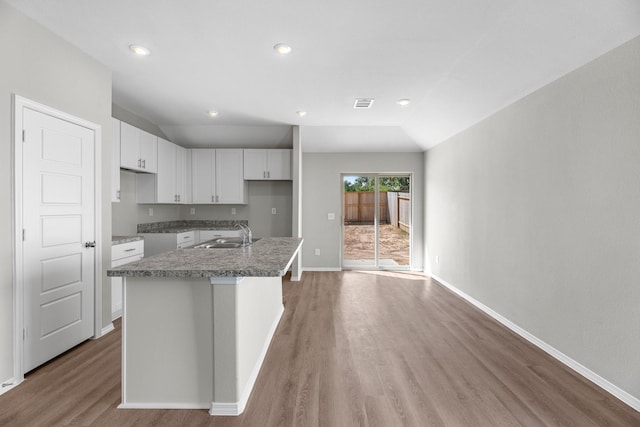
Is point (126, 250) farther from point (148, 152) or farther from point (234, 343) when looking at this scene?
point (234, 343)

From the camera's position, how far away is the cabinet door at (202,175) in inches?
222

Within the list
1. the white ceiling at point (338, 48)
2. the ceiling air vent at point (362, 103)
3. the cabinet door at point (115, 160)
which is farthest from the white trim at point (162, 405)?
the ceiling air vent at point (362, 103)

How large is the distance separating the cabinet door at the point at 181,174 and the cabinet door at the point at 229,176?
0.53 metres

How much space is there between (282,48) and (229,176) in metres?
3.33

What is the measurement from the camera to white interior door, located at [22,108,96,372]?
2325 millimetres

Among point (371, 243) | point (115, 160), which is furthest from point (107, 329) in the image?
point (371, 243)

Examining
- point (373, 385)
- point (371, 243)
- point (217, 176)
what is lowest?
point (373, 385)

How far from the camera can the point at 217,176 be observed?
5672 millimetres

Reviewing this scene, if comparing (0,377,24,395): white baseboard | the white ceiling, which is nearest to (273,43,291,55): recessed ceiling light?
the white ceiling

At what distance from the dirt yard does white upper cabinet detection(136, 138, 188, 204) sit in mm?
3108

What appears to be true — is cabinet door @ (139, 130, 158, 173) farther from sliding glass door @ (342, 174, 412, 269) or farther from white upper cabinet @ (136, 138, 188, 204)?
sliding glass door @ (342, 174, 412, 269)

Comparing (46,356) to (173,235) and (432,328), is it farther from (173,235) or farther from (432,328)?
(432,328)

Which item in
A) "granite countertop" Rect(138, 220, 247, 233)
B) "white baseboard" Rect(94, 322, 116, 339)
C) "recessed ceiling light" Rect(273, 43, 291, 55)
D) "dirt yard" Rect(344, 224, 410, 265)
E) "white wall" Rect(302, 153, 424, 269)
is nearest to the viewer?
"recessed ceiling light" Rect(273, 43, 291, 55)

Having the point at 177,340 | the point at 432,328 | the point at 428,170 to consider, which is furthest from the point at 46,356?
the point at 428,170
